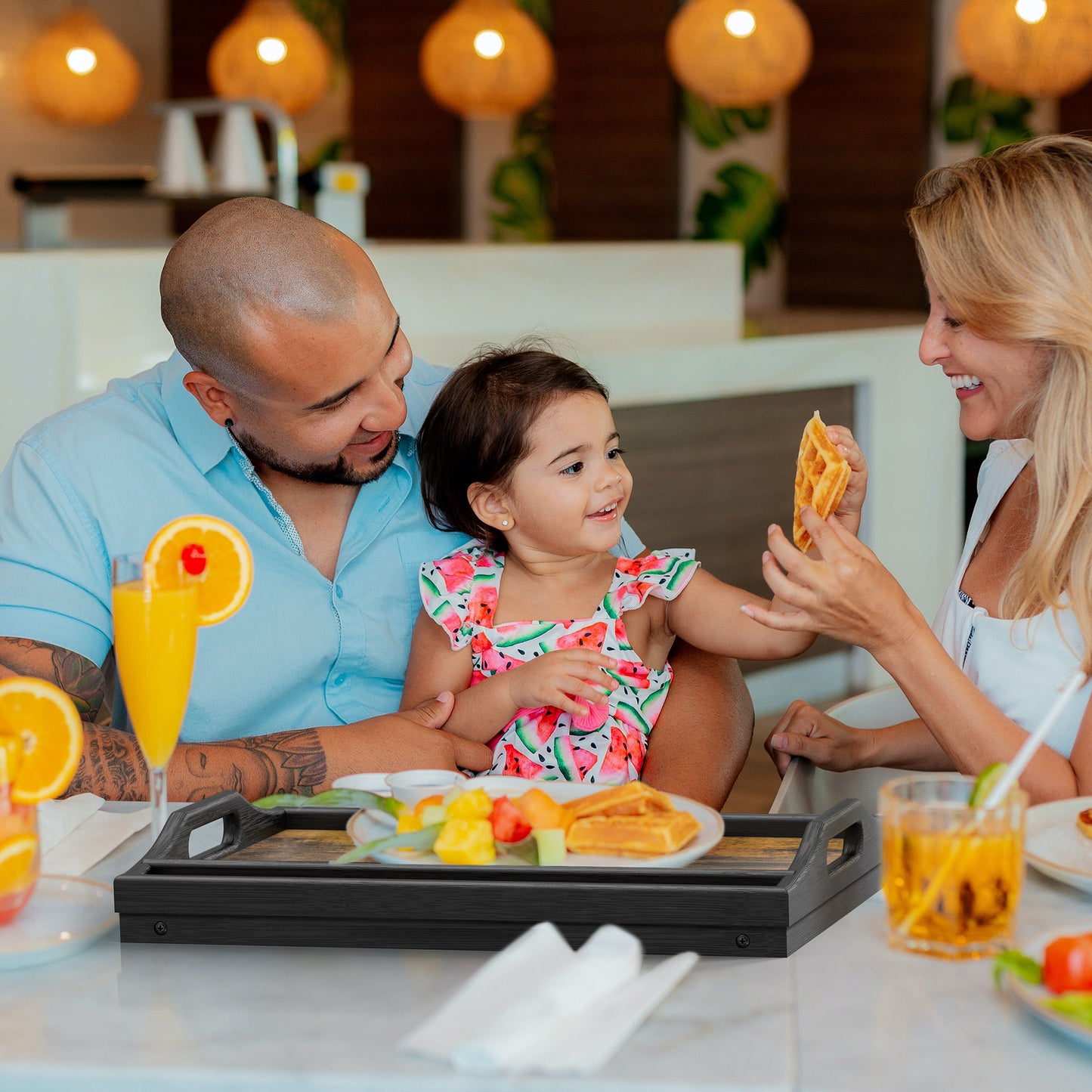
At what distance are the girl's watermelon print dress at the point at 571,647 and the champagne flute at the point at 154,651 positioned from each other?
2.27 feet

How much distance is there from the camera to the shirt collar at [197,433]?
1.97 metres

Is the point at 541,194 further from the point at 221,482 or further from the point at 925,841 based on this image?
the point at 925,841

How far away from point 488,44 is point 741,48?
1.42 meters

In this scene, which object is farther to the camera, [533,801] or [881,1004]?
[533,801]

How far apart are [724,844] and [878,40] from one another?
6.71m

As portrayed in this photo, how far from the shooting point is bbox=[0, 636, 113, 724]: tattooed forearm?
69.6 inches

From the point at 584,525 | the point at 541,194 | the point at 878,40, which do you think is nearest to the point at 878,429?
the point at 878,40

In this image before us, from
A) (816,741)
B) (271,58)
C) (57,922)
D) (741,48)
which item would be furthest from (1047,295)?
(271,58)

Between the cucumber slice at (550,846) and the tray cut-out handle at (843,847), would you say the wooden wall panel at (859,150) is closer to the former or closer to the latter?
the tray cut-out handle at (843,847)

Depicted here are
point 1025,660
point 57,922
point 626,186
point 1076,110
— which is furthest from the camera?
point 626,186

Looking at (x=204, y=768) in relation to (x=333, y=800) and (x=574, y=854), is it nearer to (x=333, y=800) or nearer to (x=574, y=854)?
(x=333, y=800)

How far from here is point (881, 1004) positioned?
1.02 meters

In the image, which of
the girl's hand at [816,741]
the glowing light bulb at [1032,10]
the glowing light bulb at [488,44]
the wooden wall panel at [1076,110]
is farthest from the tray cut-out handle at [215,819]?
the wooden wall panel at [1076,110]

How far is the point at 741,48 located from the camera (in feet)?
19.9
